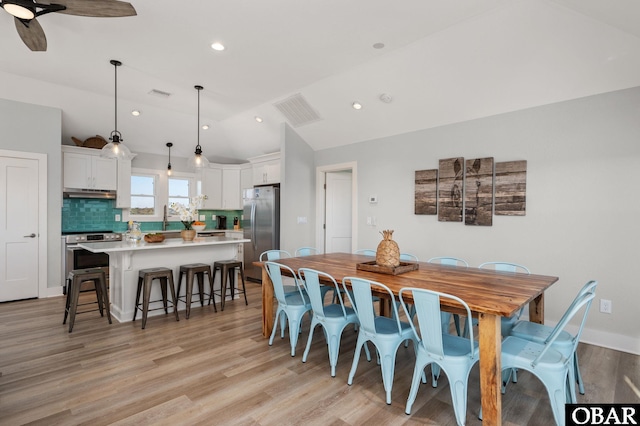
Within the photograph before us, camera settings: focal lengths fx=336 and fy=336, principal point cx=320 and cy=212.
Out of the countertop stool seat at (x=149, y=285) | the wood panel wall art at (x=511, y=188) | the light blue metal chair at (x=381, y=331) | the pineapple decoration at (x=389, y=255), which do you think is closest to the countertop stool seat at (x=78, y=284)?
the countertop stool seat at (x=149, y=285)

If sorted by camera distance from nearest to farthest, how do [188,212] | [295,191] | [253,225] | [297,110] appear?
[188,212] < [297,110] < [295,191] < [253,225]

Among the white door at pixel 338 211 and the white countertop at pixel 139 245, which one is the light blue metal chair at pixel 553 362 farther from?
the white door at pixel 338 211

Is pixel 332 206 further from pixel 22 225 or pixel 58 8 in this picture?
pixel 22 225

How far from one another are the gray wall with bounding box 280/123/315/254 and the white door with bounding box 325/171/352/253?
0.28 meters

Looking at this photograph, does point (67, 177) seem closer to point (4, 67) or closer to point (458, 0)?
point (4, 67)

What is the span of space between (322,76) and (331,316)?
308cm

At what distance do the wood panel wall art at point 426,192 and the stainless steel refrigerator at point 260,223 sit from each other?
2427 millimetres

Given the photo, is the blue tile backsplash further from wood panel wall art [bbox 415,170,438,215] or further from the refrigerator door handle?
wood panel wall art [bbox 415,170,438,215]

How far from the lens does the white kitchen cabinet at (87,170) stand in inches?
221

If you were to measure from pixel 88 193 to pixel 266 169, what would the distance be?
3.11 metres

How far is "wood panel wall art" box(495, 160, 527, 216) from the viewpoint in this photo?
12.2 feet

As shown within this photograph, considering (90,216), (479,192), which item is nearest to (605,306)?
(479,192)

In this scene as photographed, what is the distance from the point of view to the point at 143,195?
22.2 ft

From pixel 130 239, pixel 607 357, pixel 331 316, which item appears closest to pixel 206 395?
pixel 331 316
